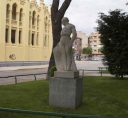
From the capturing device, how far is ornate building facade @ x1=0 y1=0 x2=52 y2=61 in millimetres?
49406

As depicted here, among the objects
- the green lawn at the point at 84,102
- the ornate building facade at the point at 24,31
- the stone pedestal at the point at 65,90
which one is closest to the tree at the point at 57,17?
the green lawn at the point at 84,102

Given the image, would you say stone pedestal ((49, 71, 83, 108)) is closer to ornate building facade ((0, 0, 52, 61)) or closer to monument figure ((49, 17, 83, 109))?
monument figure ((49, 17, 83, 109))

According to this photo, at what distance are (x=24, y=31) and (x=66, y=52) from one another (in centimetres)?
4194

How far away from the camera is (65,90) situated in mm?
12656

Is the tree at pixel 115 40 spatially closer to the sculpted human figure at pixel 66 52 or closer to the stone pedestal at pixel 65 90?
the sculpted human figure at pixel 66 52

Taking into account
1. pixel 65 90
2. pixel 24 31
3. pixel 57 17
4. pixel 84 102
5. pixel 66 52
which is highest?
pixel 24 31

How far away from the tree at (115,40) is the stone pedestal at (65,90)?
14.7 m

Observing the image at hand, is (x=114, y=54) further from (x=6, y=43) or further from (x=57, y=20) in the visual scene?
(x=6, y=43)

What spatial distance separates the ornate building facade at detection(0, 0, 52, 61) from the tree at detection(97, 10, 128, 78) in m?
22.6

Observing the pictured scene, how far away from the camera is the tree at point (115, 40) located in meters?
27.0

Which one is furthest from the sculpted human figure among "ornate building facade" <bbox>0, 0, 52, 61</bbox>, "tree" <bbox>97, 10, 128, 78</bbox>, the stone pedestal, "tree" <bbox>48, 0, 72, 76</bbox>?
"ornate building facade" <bbox>0, 0, 52, 61</bbox>

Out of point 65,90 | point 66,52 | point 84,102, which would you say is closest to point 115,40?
point 84,102

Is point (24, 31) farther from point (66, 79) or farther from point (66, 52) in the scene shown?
point (66, 79)

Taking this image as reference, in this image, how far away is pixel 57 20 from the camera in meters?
22.8
